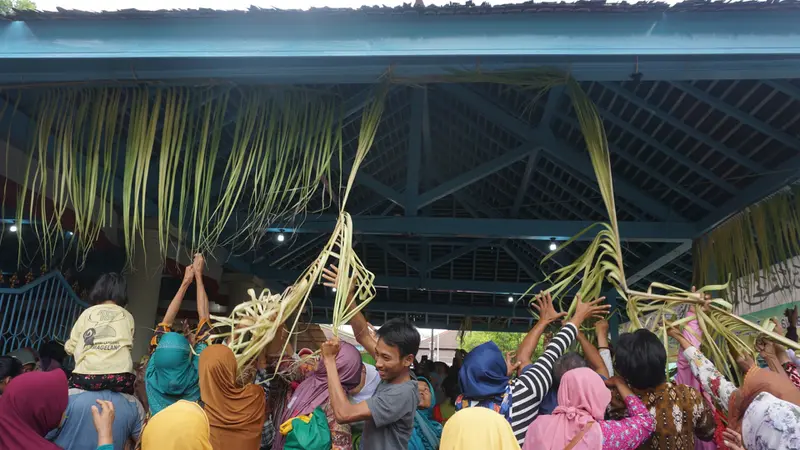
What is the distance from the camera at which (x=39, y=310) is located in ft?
13.4

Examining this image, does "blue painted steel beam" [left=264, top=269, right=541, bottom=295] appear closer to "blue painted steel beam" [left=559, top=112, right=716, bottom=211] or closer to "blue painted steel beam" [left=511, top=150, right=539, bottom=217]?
"blue painted steel beam" [left=511, top=150, right=539, bottom=217]

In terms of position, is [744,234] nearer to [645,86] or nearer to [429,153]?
[645,86]

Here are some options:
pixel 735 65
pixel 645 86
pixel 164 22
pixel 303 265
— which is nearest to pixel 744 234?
pixel 645 86

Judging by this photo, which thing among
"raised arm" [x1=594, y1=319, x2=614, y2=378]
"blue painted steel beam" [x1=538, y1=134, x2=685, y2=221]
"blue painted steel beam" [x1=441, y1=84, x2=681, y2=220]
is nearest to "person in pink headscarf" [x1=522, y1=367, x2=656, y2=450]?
"raised arm" [x1=594, y1=319, x2=614, y2=378]

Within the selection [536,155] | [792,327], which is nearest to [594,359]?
[792,327]

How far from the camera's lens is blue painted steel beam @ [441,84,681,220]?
14.9 ft

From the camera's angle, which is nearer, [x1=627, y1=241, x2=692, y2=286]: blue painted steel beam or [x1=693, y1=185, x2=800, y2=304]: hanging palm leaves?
[x1=693, y1=185, x2=800, y2=304]: hanging palm leaves

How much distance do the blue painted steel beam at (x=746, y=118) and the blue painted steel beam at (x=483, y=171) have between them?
1471 millimetres

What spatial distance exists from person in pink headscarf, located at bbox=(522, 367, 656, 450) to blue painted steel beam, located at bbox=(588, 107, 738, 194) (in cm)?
280

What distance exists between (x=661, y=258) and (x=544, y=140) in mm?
2439

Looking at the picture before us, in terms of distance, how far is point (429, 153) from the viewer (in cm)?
568

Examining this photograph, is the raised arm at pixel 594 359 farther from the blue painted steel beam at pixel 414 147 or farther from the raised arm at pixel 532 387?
the blue painted steel beam at pixel 414 147

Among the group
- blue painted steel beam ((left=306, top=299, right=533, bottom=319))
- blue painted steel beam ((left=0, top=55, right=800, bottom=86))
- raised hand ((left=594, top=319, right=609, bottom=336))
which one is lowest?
blue painted steel beam ((left=306, top=299, right=533, bottom=319))

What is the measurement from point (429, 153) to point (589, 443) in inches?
161
